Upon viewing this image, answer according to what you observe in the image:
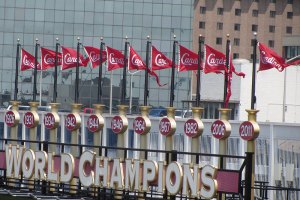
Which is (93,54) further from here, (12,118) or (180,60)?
(180,60)

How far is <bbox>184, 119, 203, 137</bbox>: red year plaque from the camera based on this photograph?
3428cm

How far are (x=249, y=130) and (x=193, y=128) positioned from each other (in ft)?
10.0

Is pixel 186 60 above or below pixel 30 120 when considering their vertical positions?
above

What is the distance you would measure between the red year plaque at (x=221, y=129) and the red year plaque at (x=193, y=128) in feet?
2.70

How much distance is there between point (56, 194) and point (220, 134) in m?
6.17

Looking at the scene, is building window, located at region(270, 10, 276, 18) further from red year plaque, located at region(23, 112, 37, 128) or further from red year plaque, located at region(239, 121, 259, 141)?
red year plaque, located at region(239, 121, 259, 141)

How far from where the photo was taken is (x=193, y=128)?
34438 mm

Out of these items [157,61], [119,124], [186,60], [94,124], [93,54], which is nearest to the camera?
[119,124]

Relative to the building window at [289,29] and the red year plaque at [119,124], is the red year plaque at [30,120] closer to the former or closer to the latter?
the red year plaque at [119,124]

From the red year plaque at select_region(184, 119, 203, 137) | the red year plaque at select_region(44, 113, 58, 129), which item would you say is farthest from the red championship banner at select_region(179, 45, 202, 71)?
the red year plaque at select_region(184, 119, 203, 137)

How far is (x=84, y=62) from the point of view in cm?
5025

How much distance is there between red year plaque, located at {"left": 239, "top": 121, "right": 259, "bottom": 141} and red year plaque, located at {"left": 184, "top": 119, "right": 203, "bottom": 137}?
2.55 metres

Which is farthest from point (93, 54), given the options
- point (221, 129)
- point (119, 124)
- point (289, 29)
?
point (289, 29)

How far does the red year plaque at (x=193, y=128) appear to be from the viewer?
34.3 meters
